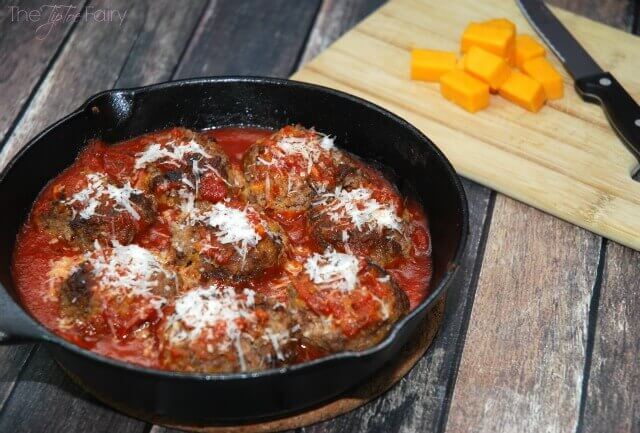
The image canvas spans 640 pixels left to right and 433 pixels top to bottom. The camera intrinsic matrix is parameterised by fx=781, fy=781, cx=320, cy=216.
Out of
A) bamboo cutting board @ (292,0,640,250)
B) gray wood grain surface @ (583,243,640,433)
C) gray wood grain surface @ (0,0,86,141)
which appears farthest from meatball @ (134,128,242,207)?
gray wood grain surface @ (583,243,640,433)

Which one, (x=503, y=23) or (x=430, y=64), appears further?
(x=503, y=23)

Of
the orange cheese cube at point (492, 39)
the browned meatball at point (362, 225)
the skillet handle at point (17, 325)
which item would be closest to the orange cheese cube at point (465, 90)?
the orange cheese cube at point (492, 39)

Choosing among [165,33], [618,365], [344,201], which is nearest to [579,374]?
[618,365]

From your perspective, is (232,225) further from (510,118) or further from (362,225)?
(510,118)

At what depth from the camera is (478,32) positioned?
4.44 metres

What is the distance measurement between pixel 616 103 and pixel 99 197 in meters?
2.68

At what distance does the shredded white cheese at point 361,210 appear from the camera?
3184 mm

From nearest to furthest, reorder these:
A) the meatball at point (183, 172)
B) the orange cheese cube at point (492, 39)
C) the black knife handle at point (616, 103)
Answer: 1. the meatball at point (183, 172)
2. the black knife handle at point (616, 103)
3. the orange cheese cube at point (492, 39)

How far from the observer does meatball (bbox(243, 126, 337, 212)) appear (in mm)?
3412

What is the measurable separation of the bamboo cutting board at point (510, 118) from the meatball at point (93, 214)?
1.60 metres

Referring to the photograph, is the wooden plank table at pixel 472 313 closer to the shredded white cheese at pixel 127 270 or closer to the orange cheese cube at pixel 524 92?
the shredded white cheese at pixel 127 270

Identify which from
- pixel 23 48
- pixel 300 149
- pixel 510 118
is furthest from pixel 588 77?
pixel 23 48

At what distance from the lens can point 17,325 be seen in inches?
98.6

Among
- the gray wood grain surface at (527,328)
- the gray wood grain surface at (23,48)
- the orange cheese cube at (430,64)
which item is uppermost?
the gray wood grain surface at (23,48)
